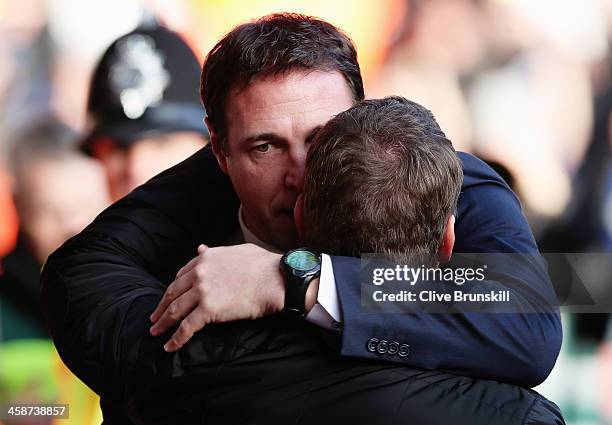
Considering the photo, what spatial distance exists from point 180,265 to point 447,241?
68 centimetres

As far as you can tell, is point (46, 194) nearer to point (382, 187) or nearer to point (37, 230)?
point (37, 230)

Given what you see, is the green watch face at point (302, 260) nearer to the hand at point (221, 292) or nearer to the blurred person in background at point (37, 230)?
the hand at point (221, 292)

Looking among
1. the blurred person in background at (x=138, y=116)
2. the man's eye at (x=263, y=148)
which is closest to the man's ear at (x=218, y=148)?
the man's eye at (x=263, y=148)

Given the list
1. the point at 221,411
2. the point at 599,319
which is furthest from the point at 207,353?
the point at 599,319

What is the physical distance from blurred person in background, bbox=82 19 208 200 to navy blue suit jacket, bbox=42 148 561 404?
1.44 metres

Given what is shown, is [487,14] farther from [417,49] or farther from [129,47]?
[129,47]

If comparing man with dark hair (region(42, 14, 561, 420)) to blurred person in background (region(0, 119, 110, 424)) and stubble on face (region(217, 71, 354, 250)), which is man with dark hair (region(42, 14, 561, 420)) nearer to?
stubble on face (region(217, 71, 354, 250))

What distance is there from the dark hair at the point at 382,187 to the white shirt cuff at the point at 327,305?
6 centimetres

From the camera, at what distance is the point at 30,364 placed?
3.80 meters

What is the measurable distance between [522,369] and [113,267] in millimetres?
754

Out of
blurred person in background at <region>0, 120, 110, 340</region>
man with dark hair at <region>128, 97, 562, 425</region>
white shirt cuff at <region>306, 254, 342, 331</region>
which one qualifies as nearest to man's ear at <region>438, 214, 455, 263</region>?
man with dark hair at <region>128, 97, 562, 425</region>

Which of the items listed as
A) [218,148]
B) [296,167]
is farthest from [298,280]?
[218,148]

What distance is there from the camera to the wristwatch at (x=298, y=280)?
1.44 metres

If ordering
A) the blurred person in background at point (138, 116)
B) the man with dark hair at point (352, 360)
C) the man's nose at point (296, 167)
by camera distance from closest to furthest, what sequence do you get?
the man with dark hair at point (352, 360) → the man's nose at point (296, 167) → the blurred person in background at point (138, 116)
